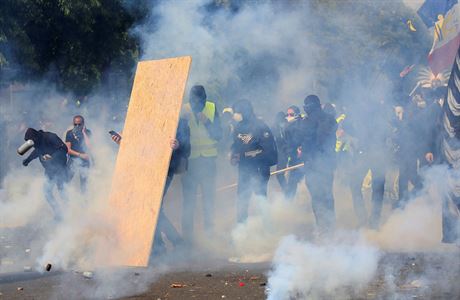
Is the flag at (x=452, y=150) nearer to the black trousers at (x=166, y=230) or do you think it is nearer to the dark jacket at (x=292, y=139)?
the dark jacket at (x=292, y=139)

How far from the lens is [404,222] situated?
8953 mm

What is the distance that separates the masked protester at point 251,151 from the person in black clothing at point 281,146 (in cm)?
165

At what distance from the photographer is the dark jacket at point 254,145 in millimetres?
9625

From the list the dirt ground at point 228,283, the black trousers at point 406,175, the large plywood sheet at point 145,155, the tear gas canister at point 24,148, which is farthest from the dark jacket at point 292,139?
the tear gas canister at point 24,148

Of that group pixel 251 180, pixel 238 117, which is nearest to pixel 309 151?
pixel 251 180

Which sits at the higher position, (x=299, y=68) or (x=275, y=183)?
(x=299, y=68)

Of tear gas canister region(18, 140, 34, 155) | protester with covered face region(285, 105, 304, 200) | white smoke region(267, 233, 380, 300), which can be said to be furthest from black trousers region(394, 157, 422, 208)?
tear gas canister region(18, 140, 34, 155)

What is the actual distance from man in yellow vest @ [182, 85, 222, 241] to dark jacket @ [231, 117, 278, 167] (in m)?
0.42

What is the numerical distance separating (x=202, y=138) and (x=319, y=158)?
4.66ft

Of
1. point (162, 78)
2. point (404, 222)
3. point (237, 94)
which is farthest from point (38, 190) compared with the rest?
point (404, 222)

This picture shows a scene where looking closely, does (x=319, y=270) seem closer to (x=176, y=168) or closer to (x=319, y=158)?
(x=176, y=168)

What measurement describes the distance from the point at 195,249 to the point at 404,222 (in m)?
2.36

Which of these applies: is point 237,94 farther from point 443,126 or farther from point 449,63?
point 443,126

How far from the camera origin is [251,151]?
9633mm
